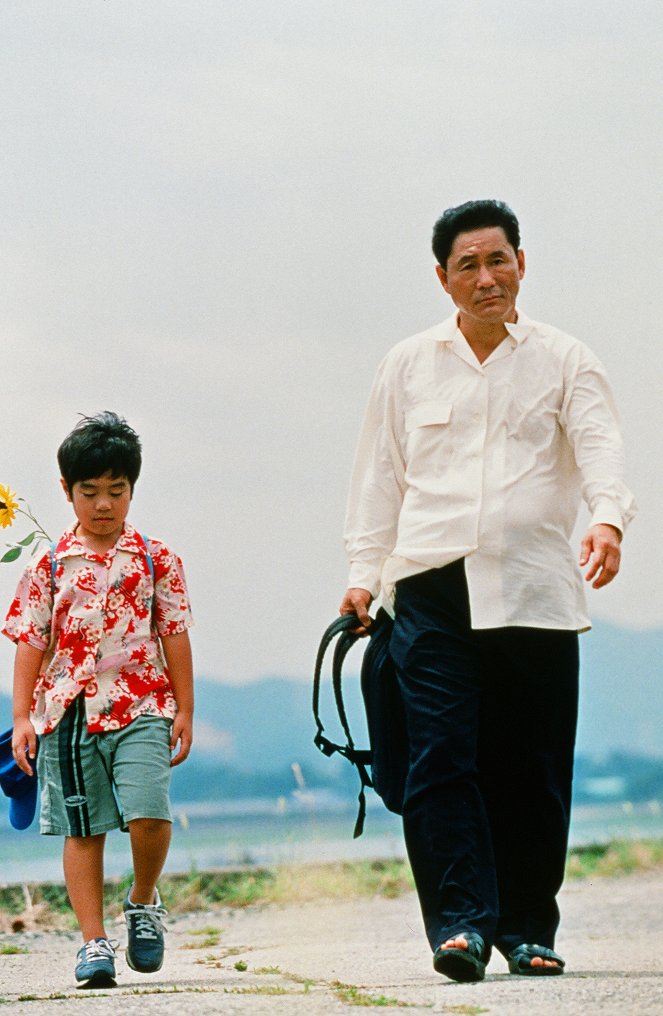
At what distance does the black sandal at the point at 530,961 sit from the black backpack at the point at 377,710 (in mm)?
409

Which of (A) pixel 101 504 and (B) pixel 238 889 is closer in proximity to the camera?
(A) pixel 101 504

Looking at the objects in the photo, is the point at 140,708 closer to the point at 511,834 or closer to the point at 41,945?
the point at 511,834

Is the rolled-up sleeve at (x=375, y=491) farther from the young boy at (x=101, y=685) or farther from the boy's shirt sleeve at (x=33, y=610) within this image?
the boy's shirt sleeve at (x=33, y=610)

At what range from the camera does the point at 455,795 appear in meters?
3.54

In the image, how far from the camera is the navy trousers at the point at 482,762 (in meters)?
3.53

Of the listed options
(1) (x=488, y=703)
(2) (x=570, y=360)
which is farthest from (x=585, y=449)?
(1) (x=488, y=703)

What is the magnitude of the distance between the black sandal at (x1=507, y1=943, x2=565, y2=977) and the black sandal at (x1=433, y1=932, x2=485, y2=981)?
0.23 m

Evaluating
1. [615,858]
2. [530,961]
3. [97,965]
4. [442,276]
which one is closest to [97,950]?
[97,965]

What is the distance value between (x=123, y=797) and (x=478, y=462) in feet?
3.71

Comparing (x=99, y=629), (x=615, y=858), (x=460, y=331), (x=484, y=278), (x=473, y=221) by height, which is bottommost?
(x=615, y=858)

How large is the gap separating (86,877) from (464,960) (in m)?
0.96

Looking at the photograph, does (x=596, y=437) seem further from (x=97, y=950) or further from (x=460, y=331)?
(x=97, y=950)

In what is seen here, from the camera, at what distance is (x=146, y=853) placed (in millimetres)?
3768

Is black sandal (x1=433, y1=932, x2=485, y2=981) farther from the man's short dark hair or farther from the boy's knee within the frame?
the man's short dark hair
